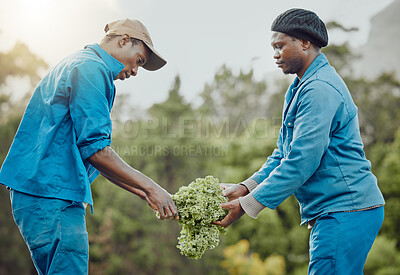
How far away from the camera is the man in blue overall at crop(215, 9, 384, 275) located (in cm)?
307

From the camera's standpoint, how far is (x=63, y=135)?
302 centimetres

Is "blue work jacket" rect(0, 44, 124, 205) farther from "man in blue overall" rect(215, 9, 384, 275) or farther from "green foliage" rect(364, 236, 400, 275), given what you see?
"green foliage" rect(364, 236, 400, 275)

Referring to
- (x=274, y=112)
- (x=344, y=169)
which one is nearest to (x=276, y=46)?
(x=344, y=169)

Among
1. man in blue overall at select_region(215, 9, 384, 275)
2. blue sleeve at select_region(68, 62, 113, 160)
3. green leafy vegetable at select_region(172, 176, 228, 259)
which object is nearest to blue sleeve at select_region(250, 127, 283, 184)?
green leafy vegetable at select_region(172, 176, 228, 259)

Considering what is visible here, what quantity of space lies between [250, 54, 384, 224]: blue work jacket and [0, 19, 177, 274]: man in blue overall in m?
1.18

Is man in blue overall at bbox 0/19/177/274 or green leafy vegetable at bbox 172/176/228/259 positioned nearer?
man in blue overall at bbox 0/19/177/274

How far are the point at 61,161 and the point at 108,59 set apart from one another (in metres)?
0.92

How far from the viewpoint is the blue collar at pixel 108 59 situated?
340 cm

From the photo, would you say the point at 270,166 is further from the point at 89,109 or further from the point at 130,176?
the point at 89,109

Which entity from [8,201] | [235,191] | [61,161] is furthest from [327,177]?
[8,201]

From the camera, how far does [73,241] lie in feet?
9.58
